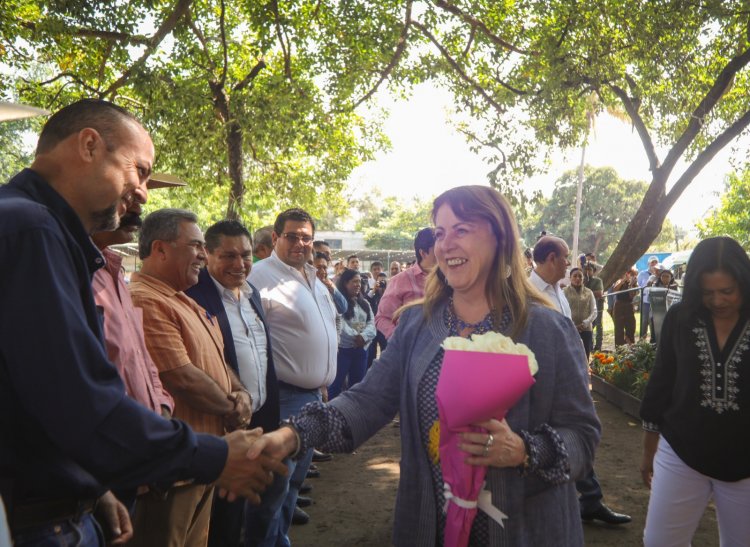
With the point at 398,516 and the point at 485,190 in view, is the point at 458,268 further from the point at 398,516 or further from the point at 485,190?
the point at 398,516

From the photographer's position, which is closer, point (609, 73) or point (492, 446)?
point (492, 446)

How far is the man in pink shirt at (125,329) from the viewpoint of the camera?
101 inches

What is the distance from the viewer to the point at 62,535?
1849mm

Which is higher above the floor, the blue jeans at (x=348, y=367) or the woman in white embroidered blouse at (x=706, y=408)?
the woman in white embroidered blouse at (x=706, y=408)

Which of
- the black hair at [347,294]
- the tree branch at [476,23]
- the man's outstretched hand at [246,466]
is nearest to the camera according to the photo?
the man's outstretched hand at [246,466]

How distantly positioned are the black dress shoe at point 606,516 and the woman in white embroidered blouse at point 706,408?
1916mm

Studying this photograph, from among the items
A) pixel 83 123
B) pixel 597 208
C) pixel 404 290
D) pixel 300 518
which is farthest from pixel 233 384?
pixel 597 208

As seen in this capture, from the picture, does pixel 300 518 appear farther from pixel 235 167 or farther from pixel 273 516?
pixel 235 167

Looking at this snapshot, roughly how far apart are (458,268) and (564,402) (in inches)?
24.5

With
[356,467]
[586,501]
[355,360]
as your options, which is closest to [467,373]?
[586,501]

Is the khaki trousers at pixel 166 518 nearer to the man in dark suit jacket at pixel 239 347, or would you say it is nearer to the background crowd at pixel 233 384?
the background crowd at pixel 233 384

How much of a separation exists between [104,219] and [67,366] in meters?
0.56

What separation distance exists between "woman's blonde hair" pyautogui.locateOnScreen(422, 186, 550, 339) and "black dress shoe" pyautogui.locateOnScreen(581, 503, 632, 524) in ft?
10.9

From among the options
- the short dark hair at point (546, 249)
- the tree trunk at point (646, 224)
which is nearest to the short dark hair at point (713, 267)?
the short dark hair at point (546, 249)
